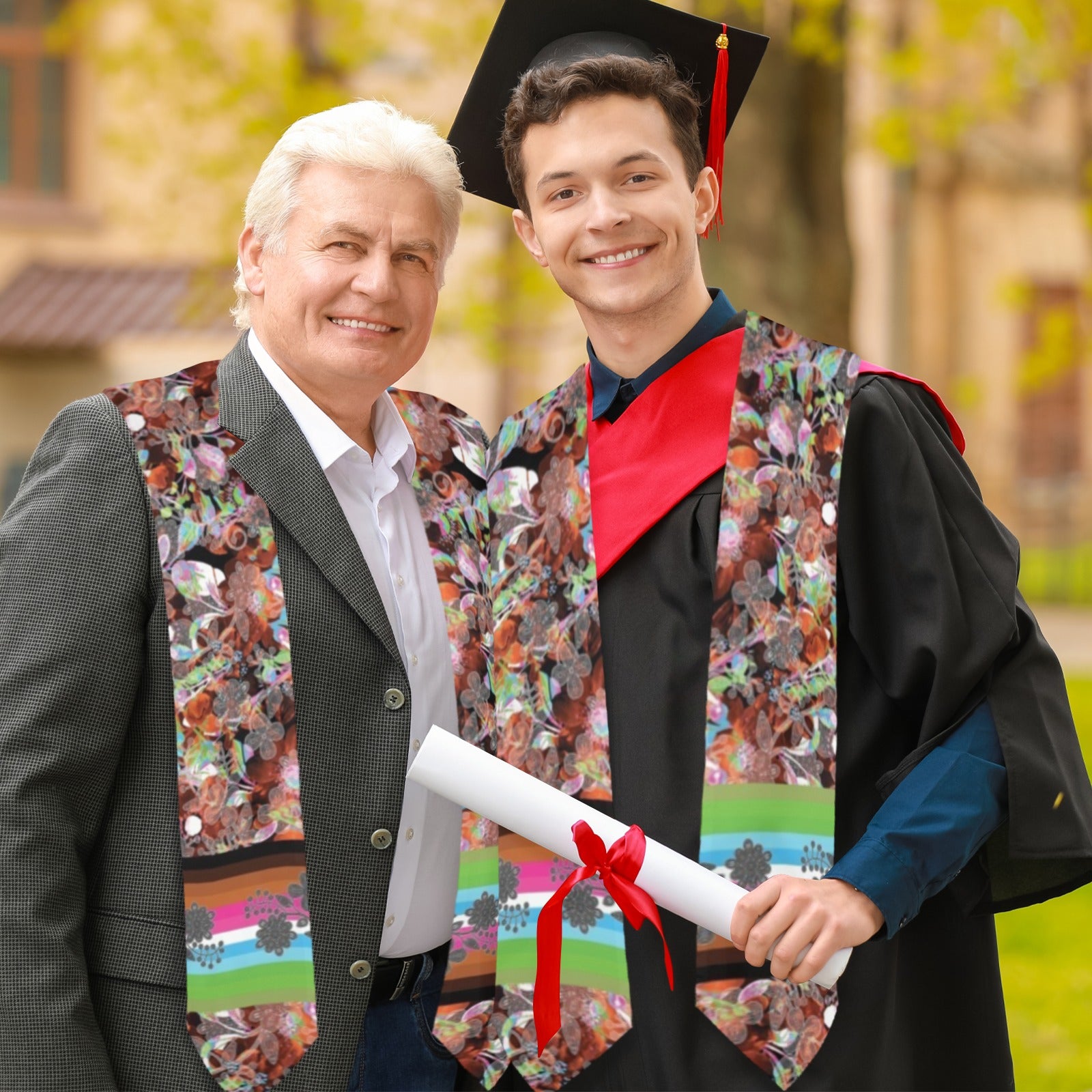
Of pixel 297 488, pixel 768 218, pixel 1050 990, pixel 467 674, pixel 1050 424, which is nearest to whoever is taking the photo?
pixel 297 488

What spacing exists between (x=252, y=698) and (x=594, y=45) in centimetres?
123

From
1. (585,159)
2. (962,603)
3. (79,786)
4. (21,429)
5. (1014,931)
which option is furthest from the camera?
(21,429)

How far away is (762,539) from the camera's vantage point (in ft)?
7.28

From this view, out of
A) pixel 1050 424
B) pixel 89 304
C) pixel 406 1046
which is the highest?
pixel 89 304

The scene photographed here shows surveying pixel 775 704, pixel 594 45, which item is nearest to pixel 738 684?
pixel 775 704

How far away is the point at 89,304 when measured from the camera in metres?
11.3

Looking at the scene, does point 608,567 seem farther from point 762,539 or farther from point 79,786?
point 79,786

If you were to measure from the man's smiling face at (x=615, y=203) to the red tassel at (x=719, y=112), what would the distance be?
0.10m

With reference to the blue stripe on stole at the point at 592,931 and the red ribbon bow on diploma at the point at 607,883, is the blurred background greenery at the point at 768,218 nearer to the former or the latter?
the blue stripe on stole at the point at 592,931

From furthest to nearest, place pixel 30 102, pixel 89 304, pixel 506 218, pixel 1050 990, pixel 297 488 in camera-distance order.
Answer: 1. pixel 30 102
2. pixel 89 304
3. pixel 506 218
4. pixel 1050 990
5. pixel 297 488

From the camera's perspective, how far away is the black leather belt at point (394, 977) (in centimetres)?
225

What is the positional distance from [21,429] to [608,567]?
10.2 meters

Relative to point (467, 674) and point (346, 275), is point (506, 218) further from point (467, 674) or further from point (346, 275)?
point (467, 674)

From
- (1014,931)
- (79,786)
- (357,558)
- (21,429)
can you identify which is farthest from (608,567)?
(21,429)
